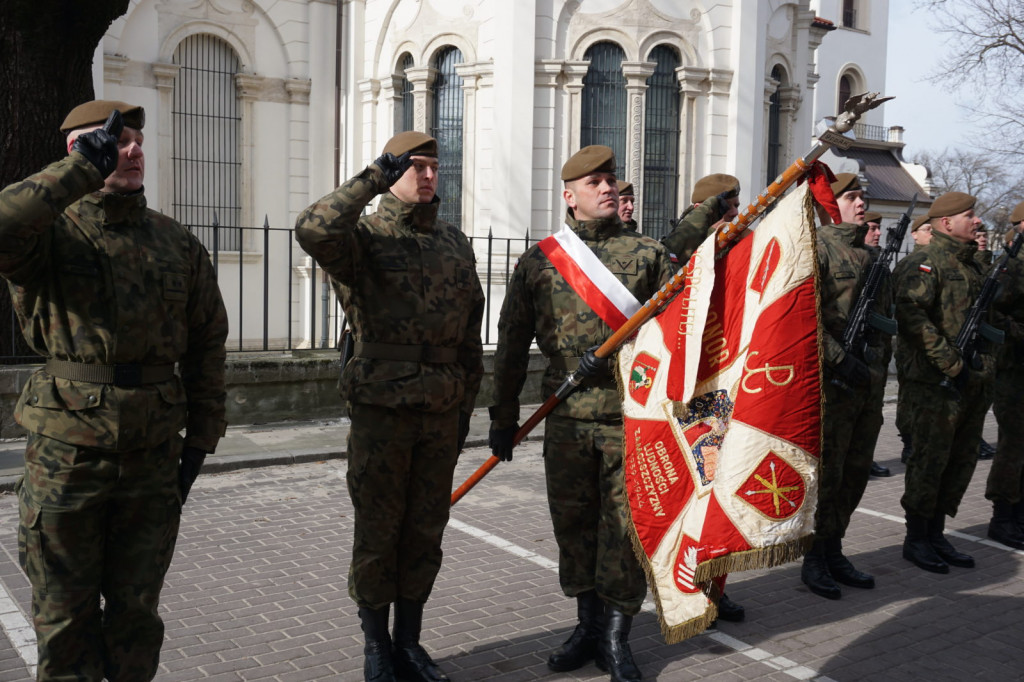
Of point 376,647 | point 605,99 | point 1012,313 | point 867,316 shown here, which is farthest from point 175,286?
point 605,99

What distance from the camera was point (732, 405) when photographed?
385 cm

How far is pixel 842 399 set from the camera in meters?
5.65

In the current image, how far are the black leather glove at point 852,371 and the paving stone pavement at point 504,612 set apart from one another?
1.22 m

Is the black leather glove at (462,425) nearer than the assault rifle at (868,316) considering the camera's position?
Yes

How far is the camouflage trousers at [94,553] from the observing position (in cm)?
330

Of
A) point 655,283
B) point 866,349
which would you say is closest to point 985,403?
point 866,349

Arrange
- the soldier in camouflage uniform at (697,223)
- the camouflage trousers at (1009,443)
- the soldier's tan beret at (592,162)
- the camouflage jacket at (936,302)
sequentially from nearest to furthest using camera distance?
the soldier's tan beret at (592,162), the soldier in camouflage uniform at (697,223), the camouflage jacket at (936,302), the camouflage trousers at (1009,443)

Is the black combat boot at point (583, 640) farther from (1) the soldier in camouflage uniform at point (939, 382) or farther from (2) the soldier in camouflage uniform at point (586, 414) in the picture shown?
(1) the soldier in camouflage uniform at point (939, 382)

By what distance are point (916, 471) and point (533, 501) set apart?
278 centimetres

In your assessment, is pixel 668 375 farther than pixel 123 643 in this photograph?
Yes

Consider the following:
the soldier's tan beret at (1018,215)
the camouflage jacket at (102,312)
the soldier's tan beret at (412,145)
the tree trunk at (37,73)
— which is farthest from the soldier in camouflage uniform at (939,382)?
the tree trunk at (37,73)

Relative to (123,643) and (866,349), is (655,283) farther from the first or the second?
(123,643)

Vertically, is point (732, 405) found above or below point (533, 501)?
above

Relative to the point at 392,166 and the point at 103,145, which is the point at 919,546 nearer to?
the point at 392,166
